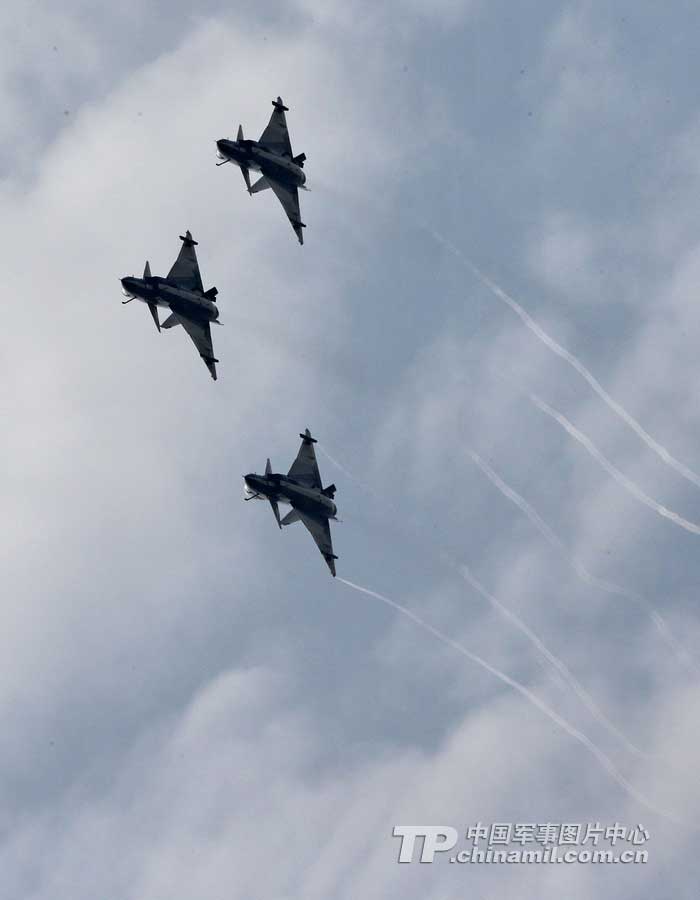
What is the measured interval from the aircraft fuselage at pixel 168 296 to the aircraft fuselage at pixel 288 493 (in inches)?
721

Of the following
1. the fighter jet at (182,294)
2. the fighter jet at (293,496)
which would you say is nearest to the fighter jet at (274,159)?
the fighter jet at (182,294)

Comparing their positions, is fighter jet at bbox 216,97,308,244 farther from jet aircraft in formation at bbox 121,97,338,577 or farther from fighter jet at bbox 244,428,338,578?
fighter jet at bbox 244,428,338,578

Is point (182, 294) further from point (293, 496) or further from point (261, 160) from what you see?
point (293, 496)

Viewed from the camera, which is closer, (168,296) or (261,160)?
(168,296)

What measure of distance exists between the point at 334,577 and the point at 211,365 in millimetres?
27565

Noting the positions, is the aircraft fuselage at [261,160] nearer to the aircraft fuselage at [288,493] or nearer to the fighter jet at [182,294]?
the fighter jet at [182,294]

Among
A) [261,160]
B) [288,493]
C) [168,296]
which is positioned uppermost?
[261,160]

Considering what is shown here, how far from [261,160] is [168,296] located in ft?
60.1

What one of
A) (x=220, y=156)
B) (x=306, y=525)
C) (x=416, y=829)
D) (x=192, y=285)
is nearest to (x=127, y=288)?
(x=192, y=285)

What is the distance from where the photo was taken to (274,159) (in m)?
164

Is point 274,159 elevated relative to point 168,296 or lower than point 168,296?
elevated

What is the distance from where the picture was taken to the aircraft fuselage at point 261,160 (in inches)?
6417

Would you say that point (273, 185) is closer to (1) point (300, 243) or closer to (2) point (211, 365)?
(1) point (300, 243)

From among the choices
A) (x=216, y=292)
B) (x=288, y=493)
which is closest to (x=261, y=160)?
(x=216, y=292)
